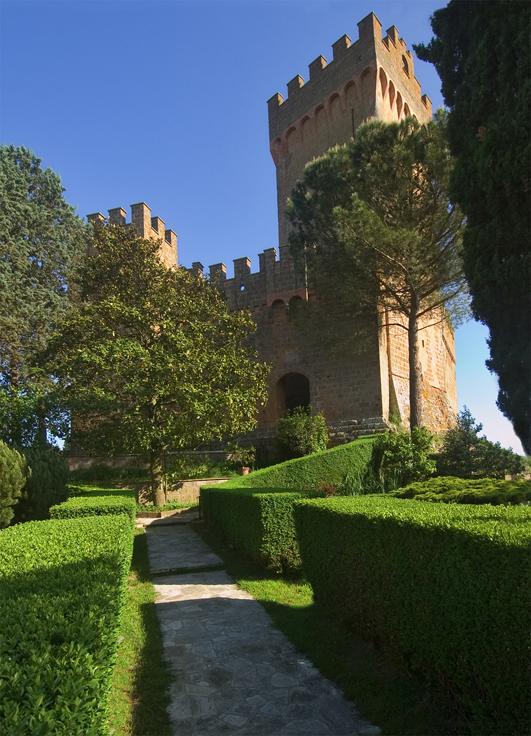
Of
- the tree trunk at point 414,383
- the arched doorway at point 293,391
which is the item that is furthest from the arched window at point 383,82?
the arched doorway at point 293,391

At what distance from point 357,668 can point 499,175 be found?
22.6 feet

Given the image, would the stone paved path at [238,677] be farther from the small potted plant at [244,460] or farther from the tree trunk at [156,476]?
the small potted plant at [244,460]

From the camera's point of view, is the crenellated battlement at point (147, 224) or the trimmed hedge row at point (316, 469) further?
the crenellated battlement at point (147, 224)

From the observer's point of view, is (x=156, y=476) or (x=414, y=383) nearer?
(x=156, y=476)

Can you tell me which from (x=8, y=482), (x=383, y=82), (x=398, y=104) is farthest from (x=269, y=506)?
(x=398, y=104)

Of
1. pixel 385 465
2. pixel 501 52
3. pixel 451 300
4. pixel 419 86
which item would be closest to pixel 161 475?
pixel 385 465

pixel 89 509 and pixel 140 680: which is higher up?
pixel 89 509

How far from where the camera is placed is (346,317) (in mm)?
19047

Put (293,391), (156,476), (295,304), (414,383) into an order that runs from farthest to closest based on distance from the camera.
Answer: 1. (293,391)
2. (295,304)
3. (414,383)
4. (156,476)

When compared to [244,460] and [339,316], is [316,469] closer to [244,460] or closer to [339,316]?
[244,460]

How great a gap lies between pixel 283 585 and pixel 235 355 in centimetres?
899

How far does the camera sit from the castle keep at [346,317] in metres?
18.9

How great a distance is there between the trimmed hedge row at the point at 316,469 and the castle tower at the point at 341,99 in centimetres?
1394

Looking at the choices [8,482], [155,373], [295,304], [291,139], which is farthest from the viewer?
[291,139]
